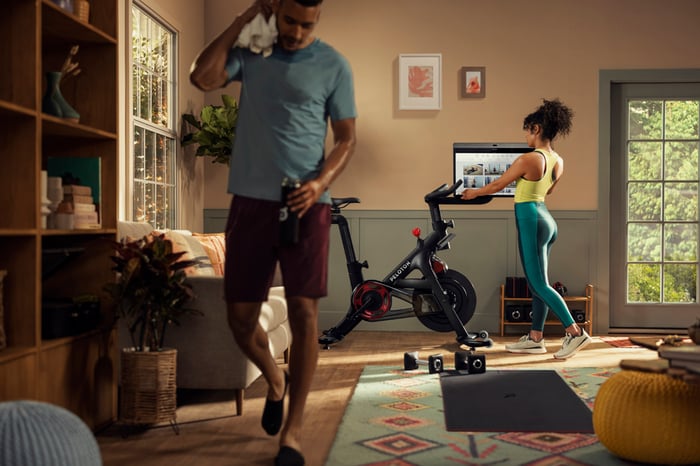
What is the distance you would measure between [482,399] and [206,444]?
135 centimetres

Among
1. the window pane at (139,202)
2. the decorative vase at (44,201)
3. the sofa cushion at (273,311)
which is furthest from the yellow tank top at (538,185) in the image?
the decorative vase at (44,201)

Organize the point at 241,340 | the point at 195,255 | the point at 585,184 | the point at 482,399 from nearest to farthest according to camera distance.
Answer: the point at 241,340 < the point at 482,399 < the point at 195,255 < the point at 585,184

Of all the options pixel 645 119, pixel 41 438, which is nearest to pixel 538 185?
pixel 645 119

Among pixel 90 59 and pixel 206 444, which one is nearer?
pixel 206 444

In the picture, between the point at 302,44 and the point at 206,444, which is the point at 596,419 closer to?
the point at 206,444

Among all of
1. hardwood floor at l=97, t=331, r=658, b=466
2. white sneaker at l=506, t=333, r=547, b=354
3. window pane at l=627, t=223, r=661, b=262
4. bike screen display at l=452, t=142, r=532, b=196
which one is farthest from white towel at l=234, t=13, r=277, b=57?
window pane at l=627, t=223, r=661, b=262

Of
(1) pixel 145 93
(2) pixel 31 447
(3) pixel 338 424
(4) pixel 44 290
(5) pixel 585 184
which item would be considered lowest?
(3) pixel 338 424

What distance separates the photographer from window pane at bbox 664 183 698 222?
6418 mm

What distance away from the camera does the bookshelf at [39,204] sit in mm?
2594

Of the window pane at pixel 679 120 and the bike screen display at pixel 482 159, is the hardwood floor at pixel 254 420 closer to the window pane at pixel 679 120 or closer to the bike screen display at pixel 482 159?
the bike screen display at pixel 482 159

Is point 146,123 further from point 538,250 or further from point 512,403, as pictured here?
point 512,403

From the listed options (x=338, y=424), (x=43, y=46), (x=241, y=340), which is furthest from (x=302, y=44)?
(x=338, y=424)

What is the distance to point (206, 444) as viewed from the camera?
291 cm

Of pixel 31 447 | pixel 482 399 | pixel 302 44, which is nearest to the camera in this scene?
pixel 31 447
